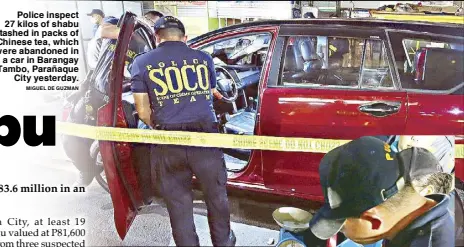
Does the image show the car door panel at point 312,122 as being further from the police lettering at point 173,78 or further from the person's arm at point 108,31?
the person's arm at point 108,31

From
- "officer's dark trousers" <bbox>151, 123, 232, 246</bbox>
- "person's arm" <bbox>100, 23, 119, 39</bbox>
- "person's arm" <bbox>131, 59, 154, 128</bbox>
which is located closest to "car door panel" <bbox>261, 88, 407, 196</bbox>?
"officer's dark trousers" <bbox>151, 123, 232, 246</bbox>

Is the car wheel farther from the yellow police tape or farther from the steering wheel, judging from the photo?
the steering wheel

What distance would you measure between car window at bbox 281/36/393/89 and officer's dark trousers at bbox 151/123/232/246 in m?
0.51

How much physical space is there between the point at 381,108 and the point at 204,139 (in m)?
0.76

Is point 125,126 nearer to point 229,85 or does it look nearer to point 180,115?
point 180,115

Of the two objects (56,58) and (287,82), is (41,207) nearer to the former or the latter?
(56,58)

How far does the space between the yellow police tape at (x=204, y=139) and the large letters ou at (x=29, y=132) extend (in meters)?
0.04

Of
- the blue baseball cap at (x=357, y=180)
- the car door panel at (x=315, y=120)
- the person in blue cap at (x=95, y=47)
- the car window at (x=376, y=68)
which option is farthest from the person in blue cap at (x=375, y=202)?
the person in blue cap at (x=95, y=47)

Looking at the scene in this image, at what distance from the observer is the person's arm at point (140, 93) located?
150cm

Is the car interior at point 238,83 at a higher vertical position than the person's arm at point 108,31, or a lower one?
lower

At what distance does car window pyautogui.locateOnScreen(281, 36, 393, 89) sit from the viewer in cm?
181

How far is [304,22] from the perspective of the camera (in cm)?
186

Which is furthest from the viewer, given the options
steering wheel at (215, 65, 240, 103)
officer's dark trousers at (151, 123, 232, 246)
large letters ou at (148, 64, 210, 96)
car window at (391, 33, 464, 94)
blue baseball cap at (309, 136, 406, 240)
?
steering wheel at (215, 65, 240, 103)

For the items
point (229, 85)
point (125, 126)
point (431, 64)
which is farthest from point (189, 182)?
point (431, 64)
